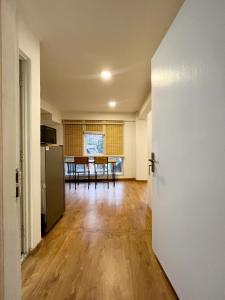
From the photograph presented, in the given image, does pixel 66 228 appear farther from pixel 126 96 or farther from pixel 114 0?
pixel 126 96

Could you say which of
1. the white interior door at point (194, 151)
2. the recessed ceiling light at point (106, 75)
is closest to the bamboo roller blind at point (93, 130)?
the recessed ceiling light at point (106, 75)

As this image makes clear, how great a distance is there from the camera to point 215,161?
1015 millimetres

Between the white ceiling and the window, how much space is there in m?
3.28

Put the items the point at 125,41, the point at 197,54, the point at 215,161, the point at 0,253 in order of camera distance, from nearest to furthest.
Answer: the point at 0,253, the point at 215,161, the point at 197,54, the point at 125,41

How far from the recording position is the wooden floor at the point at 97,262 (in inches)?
64.6

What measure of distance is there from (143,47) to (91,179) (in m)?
5.43

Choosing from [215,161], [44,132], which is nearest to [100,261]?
[215,161]

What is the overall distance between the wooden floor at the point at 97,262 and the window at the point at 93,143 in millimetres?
4051

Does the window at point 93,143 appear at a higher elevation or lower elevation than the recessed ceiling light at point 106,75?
lower

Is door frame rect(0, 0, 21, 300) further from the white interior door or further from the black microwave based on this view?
the black microwave

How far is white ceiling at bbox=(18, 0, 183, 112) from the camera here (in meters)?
1.92

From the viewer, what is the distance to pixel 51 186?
2.94 m

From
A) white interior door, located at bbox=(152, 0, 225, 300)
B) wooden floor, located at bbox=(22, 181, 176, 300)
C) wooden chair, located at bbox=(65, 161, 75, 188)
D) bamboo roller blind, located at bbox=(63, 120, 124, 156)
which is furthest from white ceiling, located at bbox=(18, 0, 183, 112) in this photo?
wooden chair, located at bbox=(65, 161, 75, 188)

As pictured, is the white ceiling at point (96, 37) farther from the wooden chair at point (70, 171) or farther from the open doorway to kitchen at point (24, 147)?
the wooden chair at point (70, 171)
